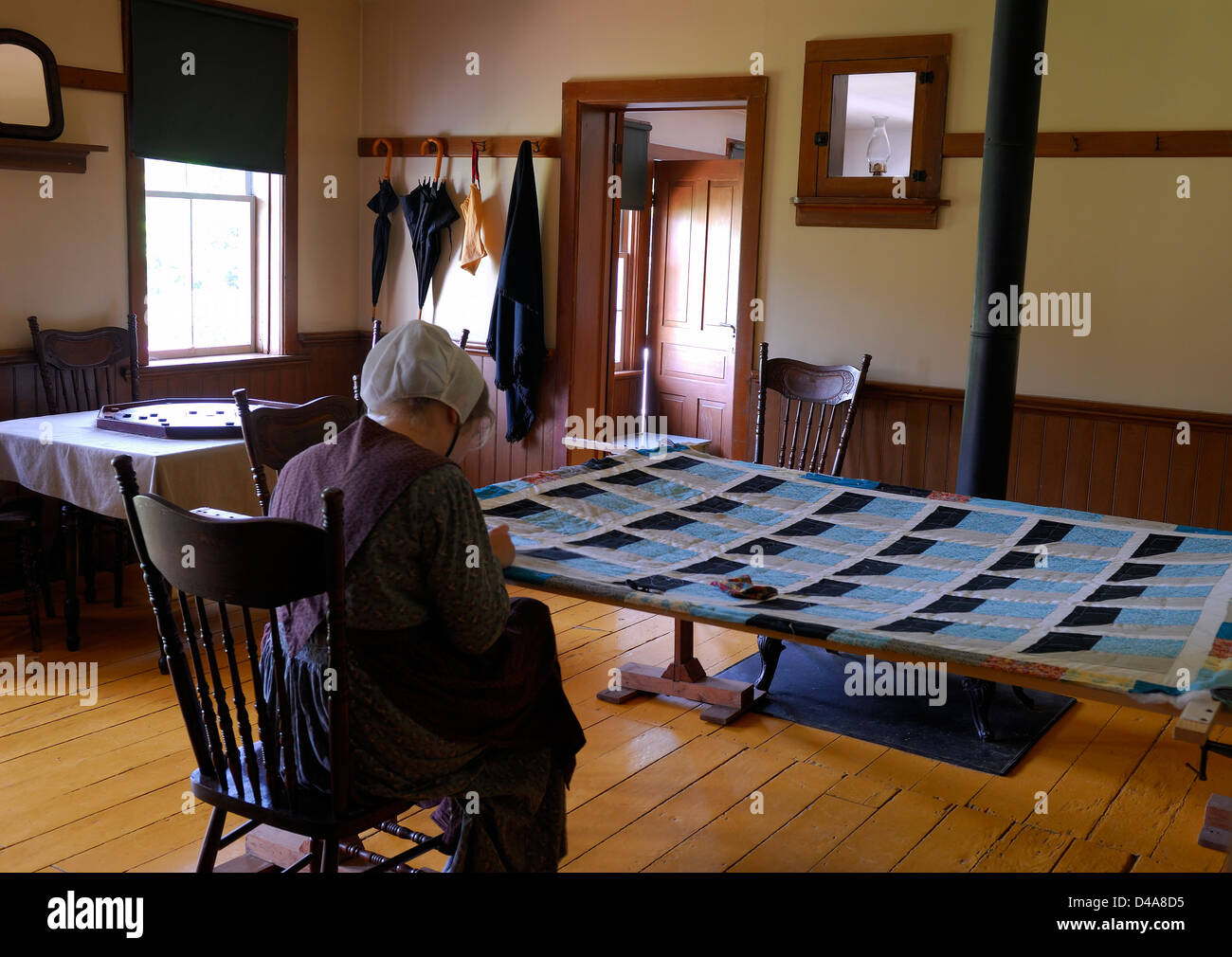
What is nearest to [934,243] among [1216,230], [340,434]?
[1216,230]

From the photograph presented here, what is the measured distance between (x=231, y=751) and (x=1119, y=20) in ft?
12.5

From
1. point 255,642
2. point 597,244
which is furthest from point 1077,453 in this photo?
point 255,642

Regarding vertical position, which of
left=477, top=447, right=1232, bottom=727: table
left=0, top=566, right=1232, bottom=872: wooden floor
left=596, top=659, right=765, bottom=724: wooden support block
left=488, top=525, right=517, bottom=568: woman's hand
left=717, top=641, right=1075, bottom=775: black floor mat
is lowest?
left=0, top=566, right=1232, bottom=872: wooden floor

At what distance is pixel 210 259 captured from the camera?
5504 millimetres

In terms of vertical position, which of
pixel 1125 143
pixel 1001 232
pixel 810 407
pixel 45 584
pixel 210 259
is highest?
pixel 1125 143

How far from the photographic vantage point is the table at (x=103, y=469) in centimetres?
371

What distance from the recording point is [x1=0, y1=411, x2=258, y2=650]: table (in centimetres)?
371

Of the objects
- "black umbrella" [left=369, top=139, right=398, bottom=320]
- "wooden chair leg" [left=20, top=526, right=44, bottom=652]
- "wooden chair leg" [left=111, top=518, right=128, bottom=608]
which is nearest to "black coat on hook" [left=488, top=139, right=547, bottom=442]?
"black umbrella" [left=369, top=139, right=398, bottom=320]

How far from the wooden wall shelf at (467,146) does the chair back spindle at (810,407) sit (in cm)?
149

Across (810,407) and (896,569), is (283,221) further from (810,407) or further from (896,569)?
(896,569)

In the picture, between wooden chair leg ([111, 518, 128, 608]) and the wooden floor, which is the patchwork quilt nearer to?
the wooden floor

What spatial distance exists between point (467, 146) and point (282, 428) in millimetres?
3149

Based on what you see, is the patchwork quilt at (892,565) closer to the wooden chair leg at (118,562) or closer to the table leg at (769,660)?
the table leg at (769,660)

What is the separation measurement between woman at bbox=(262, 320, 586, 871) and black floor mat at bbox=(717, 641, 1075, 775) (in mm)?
1496
